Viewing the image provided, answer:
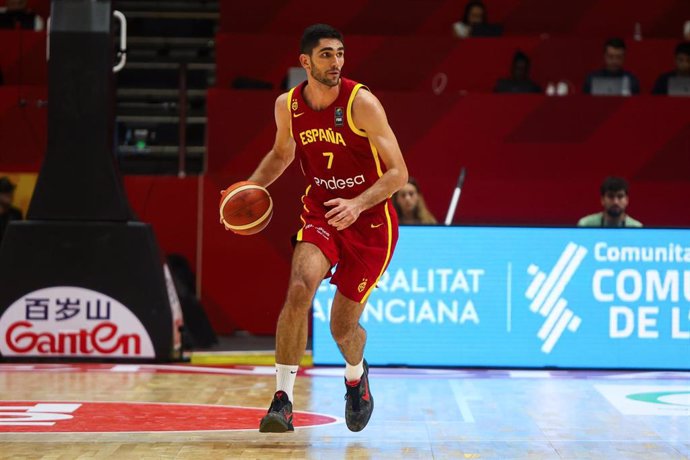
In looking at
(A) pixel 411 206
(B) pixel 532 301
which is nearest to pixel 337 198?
(B) pixel 532 301

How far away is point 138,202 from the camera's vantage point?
1105 centimetres

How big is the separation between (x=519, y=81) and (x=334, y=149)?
609 cm

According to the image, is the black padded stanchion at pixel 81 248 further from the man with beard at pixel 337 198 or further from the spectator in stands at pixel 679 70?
the spectator in stands at pixel 679 70

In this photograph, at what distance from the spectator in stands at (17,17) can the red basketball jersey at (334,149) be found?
7.74 meters

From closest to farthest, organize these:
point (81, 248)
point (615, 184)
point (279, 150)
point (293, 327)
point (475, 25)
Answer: point (293, 327) < point (279, 150) < point (81, 248) < point (615, 184) < point (475, 25)

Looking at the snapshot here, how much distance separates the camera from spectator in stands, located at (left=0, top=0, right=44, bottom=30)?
1261 cm

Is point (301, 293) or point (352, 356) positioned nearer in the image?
point (301, 293)

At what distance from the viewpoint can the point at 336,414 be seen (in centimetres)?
621

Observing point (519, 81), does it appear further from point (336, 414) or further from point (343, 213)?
point (343, 213)

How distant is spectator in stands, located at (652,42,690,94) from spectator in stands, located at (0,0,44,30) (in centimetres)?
639

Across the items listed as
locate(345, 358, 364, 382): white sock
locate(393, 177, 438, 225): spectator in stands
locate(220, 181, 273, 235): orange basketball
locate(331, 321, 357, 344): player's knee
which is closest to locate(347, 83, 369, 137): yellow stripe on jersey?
locate(220, 181, 273, 235): orange basketball

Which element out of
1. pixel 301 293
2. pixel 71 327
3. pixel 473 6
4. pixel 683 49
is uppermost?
pixel 473 6

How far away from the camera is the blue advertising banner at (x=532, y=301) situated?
8.30 meters

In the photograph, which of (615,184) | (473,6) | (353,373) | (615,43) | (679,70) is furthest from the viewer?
(473,6)
